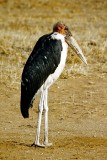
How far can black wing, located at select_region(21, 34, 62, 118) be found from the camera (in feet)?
22.1

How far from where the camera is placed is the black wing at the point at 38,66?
265 inches

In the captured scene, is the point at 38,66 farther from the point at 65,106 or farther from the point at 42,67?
the point at 65,106

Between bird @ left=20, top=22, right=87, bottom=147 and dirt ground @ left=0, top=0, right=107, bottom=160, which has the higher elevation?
bird @ left=20, top=22, right=87, bottom=147

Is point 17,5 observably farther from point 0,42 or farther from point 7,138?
point 7,138

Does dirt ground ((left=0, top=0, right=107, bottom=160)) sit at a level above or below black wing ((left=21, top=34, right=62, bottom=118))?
below

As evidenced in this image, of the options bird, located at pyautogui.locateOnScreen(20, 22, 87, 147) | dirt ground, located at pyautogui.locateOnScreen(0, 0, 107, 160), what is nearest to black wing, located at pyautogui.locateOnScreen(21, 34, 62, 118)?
bird, located at pyautogui.locateOnScreen(20, 22, 87, 147)

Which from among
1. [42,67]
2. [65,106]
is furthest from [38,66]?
[65,106]

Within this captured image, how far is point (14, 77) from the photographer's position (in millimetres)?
10531

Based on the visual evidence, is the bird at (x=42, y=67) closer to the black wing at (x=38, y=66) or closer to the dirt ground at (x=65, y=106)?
the black wing at (x=38, y=66)

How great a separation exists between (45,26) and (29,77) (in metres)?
13.6

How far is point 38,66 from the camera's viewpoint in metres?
6.76

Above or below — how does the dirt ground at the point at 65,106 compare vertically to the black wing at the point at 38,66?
below

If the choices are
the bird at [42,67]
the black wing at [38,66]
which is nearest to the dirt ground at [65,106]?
the bird at [42,67]

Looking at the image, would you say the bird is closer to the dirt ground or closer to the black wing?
the black wing
